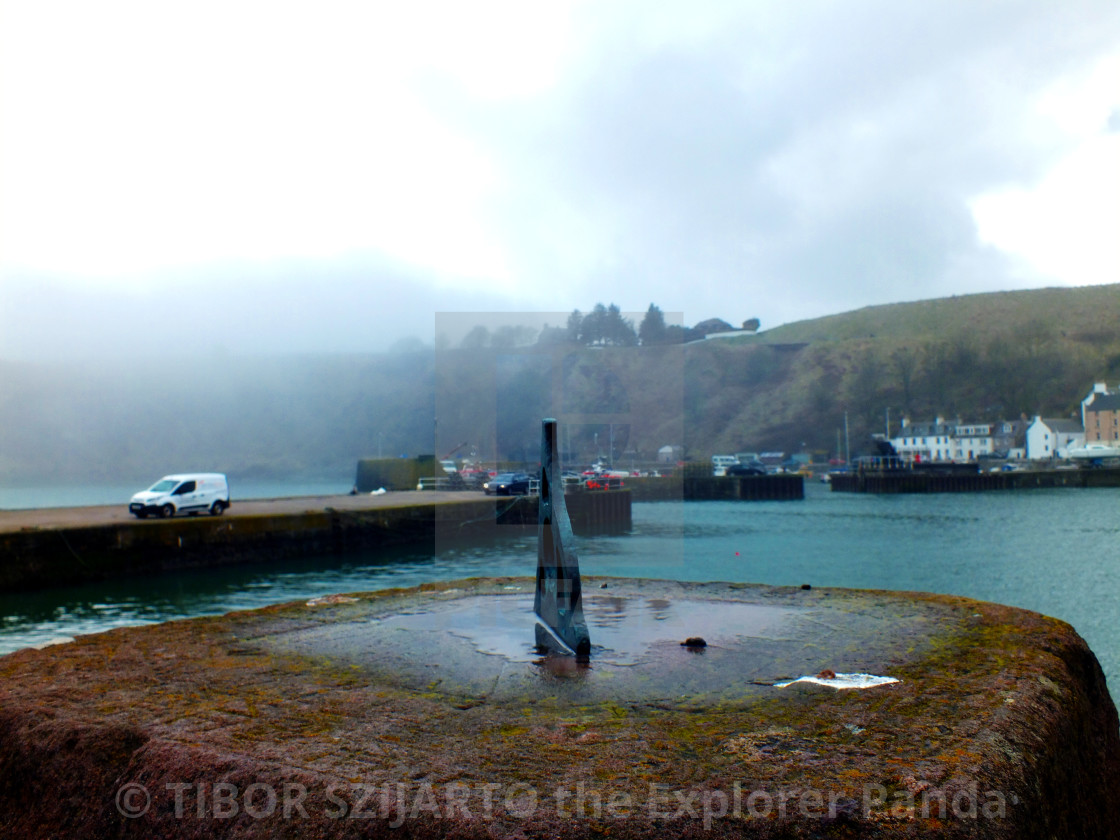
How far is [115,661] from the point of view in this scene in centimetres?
635

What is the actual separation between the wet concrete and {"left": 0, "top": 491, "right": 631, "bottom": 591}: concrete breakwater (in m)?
20.6

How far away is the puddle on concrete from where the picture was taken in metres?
7.05

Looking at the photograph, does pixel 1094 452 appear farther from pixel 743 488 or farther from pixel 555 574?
pixel 555 574

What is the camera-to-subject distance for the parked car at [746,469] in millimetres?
97812

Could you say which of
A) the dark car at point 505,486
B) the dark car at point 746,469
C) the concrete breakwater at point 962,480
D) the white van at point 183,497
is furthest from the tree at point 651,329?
the concrete breakwater at point 962,480

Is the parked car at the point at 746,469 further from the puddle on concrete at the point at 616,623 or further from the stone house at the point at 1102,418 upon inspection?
the puddle on concrete at the point at 616,623

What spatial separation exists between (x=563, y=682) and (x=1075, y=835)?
3.19 metres

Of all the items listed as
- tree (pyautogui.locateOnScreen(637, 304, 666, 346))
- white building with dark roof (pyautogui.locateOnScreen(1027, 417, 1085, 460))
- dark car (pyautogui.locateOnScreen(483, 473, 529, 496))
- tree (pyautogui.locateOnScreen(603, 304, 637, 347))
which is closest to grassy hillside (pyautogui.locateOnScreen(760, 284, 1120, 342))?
white building with dark roof (pyautogui.locateOnScreen(1027, 417, 1085, 460))

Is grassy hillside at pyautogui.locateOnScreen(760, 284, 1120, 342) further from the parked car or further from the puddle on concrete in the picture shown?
the puddle on concrete

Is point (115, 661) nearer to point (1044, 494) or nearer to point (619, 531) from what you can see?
point (619, 531)

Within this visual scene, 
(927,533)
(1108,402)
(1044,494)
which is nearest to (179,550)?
(927,533)

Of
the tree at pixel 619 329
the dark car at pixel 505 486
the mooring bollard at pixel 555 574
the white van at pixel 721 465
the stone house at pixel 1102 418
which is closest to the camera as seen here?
the mooring bollard at pixel 555 574

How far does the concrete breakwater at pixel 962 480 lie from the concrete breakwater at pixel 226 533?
61.7 metres

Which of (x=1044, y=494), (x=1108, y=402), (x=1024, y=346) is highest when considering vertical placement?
(x=1024, y=346)
